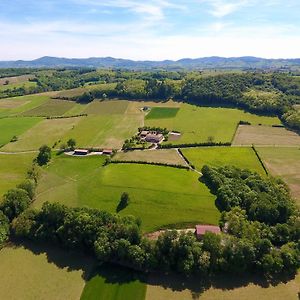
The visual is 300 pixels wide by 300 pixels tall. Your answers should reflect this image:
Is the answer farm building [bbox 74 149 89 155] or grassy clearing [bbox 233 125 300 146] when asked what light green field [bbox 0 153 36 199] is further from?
grassy clearing [bbox 233 125 300 146]

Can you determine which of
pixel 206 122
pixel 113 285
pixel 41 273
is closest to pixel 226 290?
pixel 113 285

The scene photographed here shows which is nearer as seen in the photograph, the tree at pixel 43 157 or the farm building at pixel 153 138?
the tree at pixel 43 157

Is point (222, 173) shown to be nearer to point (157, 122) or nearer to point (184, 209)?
point (184, 209)

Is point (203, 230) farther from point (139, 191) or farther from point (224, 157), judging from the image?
point (224, 157)

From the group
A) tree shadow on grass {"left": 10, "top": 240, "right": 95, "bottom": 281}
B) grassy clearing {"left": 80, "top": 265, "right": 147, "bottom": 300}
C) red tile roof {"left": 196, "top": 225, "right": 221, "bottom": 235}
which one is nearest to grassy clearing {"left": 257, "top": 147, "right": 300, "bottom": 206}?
red tile roof {"left": 196, "top": 225, "right": 221, "bottom": 235}

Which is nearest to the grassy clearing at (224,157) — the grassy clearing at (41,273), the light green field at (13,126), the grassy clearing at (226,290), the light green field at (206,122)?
the light green field at (206,122)

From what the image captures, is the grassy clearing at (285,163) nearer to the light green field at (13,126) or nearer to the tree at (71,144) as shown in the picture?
the tree at (71,144)

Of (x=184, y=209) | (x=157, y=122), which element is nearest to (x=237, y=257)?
(x=184, y=209)
